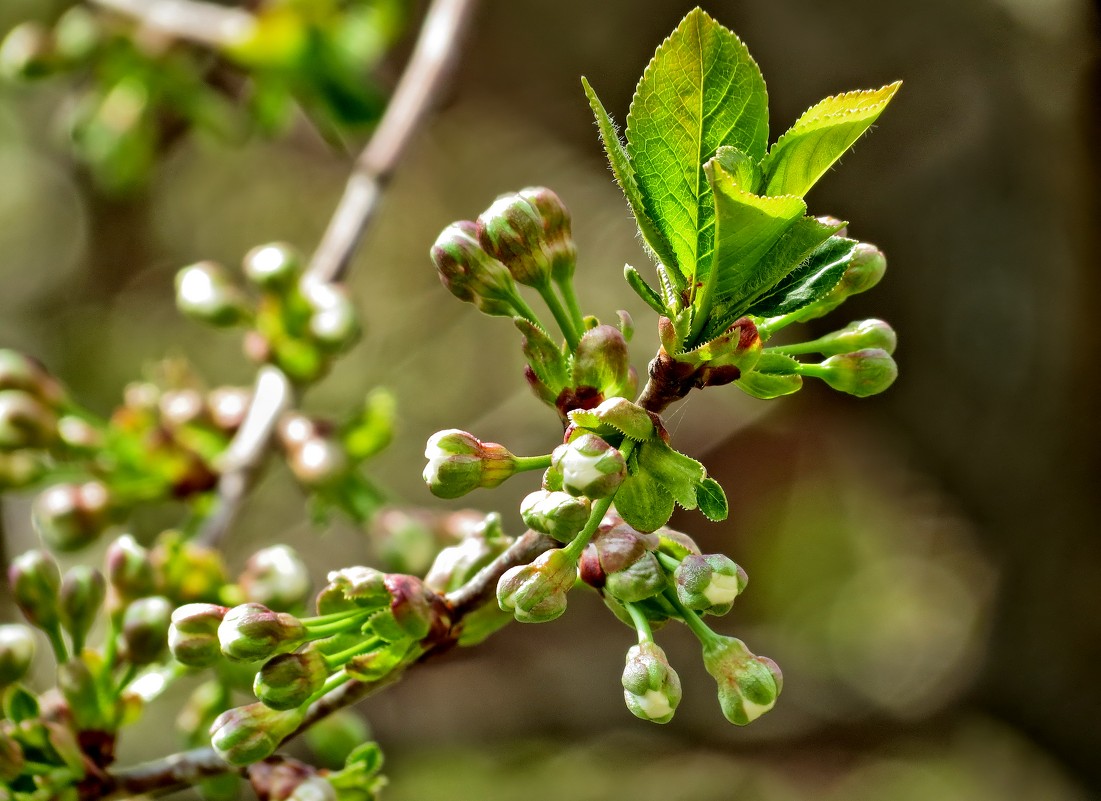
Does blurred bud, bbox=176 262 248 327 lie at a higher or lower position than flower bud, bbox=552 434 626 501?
lower

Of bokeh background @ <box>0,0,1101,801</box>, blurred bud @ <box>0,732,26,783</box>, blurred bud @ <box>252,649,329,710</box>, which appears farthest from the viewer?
bokeh background @ <box>0,0,1101,801</box>

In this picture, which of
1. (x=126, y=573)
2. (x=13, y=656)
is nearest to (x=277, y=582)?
(x=126, y=573)

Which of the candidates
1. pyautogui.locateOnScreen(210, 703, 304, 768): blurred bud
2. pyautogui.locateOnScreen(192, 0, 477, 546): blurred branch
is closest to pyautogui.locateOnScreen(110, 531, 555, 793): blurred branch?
pyautogui.locateOnScreen(210, 703, 304, 768): blurred bud

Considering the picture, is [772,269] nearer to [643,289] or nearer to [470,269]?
[643,289]

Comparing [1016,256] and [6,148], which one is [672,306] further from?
[6,148]

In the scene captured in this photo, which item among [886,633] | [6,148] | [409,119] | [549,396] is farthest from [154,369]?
[886,633]

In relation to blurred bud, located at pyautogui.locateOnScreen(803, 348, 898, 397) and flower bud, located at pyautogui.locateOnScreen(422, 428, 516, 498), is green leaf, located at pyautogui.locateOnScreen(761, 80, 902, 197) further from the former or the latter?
flower bud, located at pyautogui.locateOnScreen(422, 428, 516, 498)
